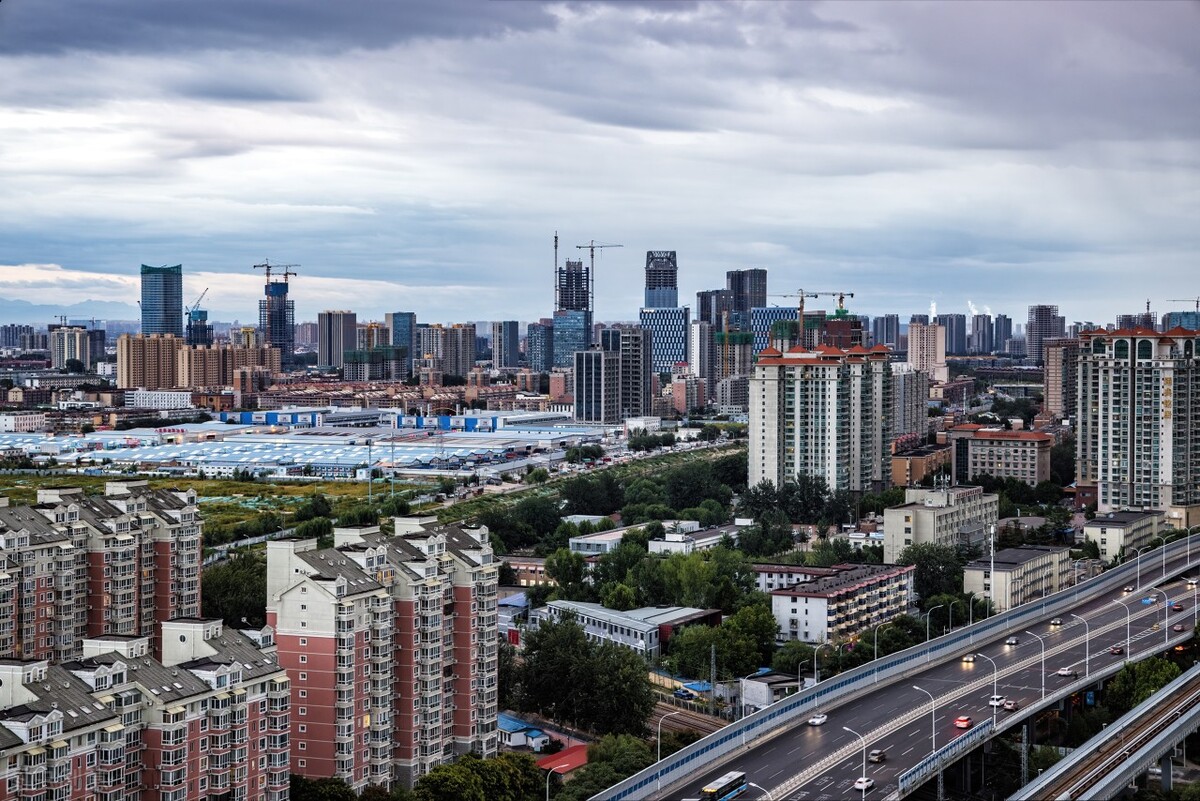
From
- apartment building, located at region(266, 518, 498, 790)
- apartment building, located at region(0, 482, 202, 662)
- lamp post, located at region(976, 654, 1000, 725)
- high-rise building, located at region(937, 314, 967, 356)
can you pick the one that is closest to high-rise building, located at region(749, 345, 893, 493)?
lamp post, located at region(976, 654, 1000, 725)

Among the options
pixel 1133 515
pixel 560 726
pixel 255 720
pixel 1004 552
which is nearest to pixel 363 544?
pixel 255 720

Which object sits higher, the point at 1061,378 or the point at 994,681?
the point at 1061,378

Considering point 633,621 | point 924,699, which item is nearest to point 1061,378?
point 633,621

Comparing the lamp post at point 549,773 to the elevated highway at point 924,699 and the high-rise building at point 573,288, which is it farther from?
the high-rise building at point 573,288

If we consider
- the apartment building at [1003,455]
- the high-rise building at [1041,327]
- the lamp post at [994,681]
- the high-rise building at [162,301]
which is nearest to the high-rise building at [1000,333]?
the high-rise building at [1041,327]

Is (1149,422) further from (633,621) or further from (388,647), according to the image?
(388,647)

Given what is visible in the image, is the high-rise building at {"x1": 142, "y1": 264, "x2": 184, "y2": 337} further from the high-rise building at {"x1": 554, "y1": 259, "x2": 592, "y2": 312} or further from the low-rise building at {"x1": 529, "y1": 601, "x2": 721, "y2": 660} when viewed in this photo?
the low-rise building at {"x1": 529, "y1": 601, "x2": 721, "y2": 660}

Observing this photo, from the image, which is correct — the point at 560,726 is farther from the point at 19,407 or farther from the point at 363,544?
the point at 19,407
